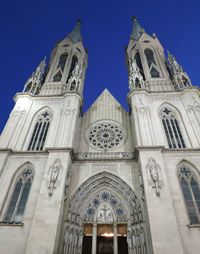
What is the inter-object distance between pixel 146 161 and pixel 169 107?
Result: 6044mm

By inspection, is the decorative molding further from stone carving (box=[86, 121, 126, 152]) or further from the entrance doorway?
the entrance doorway

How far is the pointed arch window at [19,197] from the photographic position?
10531 mm

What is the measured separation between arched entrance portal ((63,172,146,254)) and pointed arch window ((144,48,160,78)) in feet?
39.6

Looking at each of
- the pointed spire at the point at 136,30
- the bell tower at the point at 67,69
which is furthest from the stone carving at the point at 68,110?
the pointed spire at the point at 136,30

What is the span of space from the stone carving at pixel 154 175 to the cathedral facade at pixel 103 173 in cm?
6

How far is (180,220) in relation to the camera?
9.66 meters

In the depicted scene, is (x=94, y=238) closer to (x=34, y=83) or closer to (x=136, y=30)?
(x=34, y=83)

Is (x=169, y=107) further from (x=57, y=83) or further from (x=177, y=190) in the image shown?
(x=57, y=83)

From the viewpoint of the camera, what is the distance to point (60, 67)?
69.2 feet

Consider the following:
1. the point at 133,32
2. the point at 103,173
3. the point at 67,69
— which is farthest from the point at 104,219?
the point at 133,32

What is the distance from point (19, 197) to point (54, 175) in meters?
2.46

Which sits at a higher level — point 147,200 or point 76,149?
point 76,149

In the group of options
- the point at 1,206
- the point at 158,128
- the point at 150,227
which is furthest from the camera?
the point at 158,128

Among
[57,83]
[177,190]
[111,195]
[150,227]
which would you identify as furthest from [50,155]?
[57,83]
